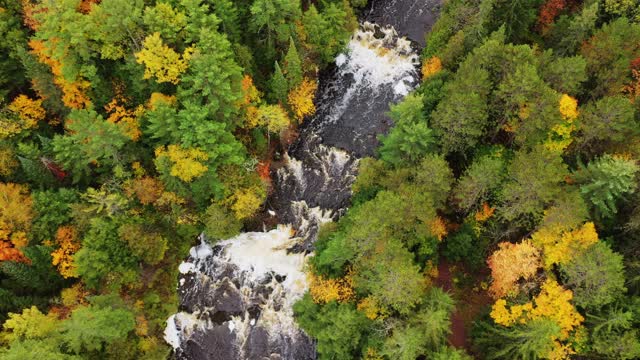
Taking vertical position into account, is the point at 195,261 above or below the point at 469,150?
below

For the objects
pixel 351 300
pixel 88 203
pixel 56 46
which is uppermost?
pixel 56 46

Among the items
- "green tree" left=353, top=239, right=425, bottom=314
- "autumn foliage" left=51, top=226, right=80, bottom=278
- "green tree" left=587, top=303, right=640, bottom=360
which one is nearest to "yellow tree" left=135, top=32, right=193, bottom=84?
"autumn foliage" left=51, top=226, right=80, bottom=278

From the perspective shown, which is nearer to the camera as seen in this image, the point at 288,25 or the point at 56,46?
the point at 56,46

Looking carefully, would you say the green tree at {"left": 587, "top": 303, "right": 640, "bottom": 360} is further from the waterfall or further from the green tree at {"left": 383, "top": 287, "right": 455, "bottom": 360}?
the waterfall

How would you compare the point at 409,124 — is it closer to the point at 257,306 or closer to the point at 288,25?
the point at 288,25

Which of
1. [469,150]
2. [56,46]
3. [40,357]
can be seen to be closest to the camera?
[40,357]

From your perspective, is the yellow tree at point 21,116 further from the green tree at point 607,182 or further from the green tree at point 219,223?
the green tree at point 607,182

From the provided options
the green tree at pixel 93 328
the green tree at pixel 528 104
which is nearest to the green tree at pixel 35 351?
the green tree at pixel 93 328

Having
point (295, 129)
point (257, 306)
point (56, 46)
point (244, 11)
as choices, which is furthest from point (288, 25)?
point (257, 306)
